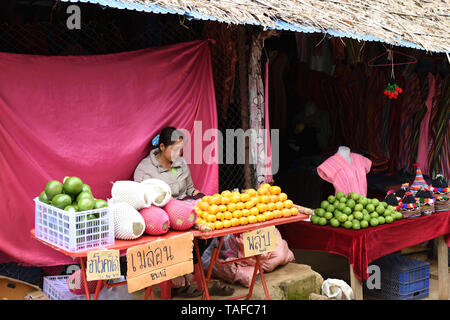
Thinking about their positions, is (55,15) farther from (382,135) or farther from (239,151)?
(382,135)

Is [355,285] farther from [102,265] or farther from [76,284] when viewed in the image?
[102,265]

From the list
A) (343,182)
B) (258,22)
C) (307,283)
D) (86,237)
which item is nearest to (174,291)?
(307,283)

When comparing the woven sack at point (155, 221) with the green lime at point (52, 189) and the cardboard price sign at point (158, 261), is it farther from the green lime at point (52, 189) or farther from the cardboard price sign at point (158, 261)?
the green lime at point (52, 189)

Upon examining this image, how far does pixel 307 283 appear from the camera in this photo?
6.39 m

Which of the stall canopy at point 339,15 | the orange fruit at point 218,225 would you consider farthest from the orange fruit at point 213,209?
the stall canopy at point 339,15

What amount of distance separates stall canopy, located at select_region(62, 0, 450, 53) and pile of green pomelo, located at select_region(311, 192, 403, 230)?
1.71 meters

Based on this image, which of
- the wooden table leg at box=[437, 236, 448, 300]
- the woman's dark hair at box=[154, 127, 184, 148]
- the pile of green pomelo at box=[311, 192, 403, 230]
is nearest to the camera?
the woman's dark hair at box=[154, 127, 184, 148]

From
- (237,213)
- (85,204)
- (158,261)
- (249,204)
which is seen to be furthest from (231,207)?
(85,204)

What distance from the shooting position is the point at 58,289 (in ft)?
17.3

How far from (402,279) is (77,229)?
13.5ft

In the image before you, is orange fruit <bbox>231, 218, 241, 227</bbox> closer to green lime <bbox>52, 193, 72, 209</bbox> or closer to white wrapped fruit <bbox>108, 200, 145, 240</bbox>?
white wrapped fruit <bbox>108, 200, 145, 240</bbox>

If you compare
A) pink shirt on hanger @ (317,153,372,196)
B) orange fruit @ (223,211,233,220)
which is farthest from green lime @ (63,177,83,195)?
pink shirt on hanger @ (317,153,372,196)

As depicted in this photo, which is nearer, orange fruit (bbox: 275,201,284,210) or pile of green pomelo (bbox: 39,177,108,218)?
pile of green pomelo (bbox: 39,177,108,218)

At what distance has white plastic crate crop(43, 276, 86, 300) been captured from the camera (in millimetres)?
5176
